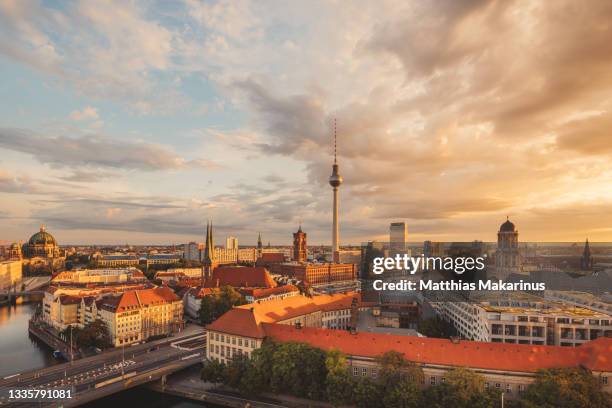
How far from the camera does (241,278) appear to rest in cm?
13088

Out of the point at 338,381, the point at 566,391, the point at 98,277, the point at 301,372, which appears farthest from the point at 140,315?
the point at 98,277

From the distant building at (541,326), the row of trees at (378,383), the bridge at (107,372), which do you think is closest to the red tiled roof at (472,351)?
the row of trees at (378,383)

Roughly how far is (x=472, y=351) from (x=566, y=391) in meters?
9.92

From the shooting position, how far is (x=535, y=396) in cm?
3978

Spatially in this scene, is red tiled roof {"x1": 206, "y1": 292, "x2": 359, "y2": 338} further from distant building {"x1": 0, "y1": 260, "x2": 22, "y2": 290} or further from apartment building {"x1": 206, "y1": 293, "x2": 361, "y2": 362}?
distant building {"x1": 0, "y1": 260, "x2": 22, "y2": 290}

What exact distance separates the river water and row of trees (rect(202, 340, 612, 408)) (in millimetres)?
7052

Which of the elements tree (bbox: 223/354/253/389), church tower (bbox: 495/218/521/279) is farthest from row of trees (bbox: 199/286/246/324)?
church tower (bbox: 495/218/521/279)

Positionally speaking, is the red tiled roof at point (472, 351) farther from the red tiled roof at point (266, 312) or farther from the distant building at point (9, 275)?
the distant building at point (9, 275)

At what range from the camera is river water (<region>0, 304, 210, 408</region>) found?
52.6 meters

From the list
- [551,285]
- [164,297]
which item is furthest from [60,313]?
[551,285]

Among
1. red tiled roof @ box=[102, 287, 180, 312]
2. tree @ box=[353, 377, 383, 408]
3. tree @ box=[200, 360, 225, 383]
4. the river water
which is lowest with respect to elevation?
the river water

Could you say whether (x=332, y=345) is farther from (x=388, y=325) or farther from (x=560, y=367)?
(x=388, y=325)

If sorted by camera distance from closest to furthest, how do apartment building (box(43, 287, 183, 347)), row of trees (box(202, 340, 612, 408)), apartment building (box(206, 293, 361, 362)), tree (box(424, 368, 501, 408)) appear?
row of trees (box(202, 340, 612, 408)) → tree (box(424, 368, 501, 408)) → apartment building (box(206, 293, 361, 362)) → apartment building (box(43, 287, 183, 347))

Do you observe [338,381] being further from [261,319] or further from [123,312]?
[123,312]
